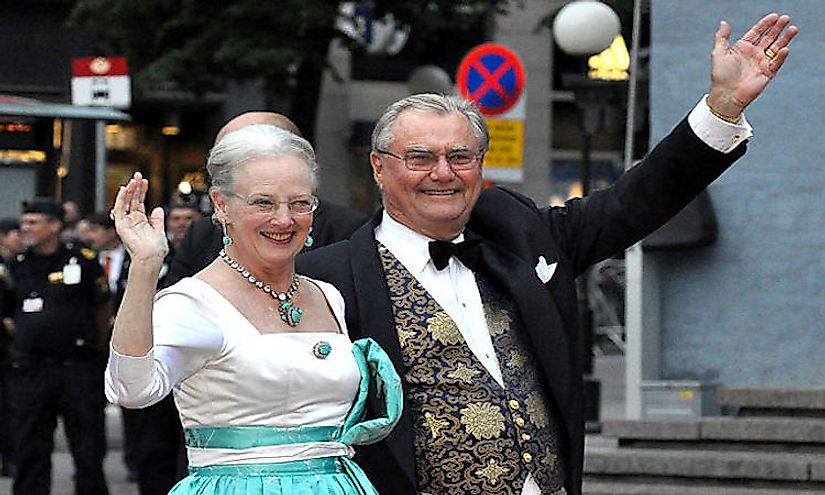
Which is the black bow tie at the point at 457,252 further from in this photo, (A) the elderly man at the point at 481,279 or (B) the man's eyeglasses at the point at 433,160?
(B) the man's eyeglasses at the point at 433,160

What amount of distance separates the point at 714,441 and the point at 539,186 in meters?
21.4

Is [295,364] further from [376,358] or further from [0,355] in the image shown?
[0,355]

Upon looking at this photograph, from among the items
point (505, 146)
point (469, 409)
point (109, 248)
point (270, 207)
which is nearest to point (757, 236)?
point (505, 146)

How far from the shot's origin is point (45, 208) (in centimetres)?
1234

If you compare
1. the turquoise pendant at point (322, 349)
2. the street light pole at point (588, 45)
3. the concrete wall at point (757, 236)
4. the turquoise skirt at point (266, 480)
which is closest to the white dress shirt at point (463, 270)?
the turquoise pendant at point (322, 349)

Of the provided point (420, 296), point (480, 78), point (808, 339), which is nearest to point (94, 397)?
point (480, 78)

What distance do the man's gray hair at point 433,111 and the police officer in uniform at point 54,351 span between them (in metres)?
7.26

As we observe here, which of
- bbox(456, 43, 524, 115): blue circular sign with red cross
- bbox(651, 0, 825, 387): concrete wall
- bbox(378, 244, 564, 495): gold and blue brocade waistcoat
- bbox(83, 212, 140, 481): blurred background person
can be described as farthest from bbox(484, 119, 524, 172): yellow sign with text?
bbox(378, 244, 564, 495): gold and blue brocade waistcoat

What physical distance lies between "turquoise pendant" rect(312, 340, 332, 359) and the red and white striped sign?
1122 cm

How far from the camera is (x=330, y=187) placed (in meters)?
29.1

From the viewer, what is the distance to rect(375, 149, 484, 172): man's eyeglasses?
4.83 meters

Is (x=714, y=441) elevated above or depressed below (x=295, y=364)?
below

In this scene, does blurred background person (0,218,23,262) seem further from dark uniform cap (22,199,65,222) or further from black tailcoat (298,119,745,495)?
black tailcoat (298,119,745,495)

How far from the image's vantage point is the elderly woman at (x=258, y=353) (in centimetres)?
420
